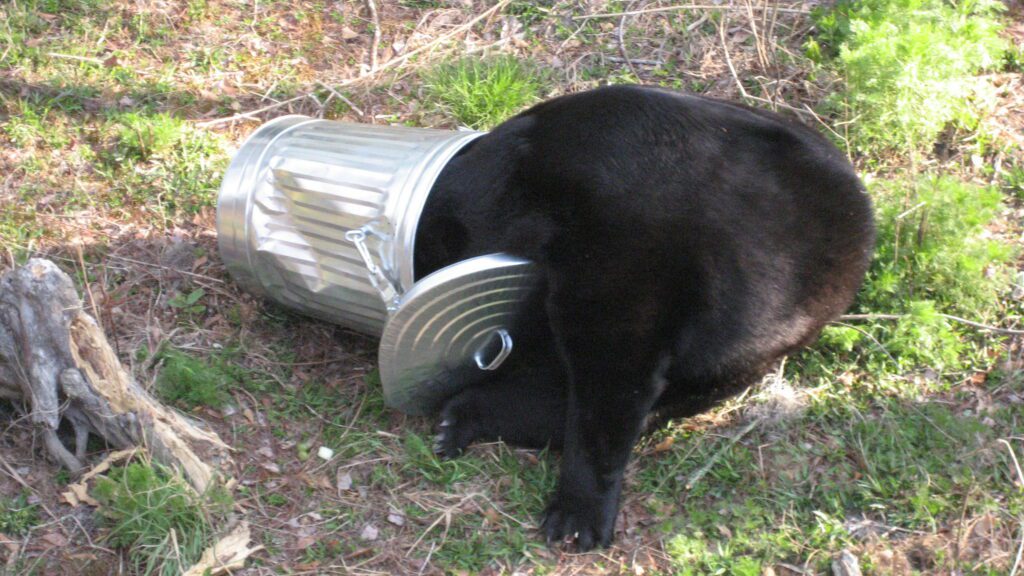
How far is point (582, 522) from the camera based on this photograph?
11.9 ft

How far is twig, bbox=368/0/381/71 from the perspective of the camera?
6.03m

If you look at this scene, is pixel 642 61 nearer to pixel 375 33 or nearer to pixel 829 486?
pixel 375 33

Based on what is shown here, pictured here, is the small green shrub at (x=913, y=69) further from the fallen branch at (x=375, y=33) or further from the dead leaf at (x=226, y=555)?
the dead leaf at (x=226, y=555)

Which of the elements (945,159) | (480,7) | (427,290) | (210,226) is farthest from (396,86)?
(945,159)

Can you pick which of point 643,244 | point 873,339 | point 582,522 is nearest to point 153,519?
point 582,522

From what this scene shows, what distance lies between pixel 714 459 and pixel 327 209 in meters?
1.81

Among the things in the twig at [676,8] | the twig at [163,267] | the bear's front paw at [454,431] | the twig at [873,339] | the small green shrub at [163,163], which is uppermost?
the twig at [676,8]

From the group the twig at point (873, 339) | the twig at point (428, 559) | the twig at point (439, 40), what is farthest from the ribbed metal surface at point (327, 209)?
the twig at point (873, 339)

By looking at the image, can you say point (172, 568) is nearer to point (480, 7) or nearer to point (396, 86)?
point (396, 86)

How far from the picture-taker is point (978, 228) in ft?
14.4

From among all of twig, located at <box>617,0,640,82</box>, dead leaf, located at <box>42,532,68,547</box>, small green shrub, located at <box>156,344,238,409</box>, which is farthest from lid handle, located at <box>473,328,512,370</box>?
twig, located at <box>617,0,640,82</box>

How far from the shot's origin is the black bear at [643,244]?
3.55 m

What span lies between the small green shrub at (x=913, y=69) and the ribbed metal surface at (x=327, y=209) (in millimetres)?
2062

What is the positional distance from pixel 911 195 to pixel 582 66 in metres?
2.19
